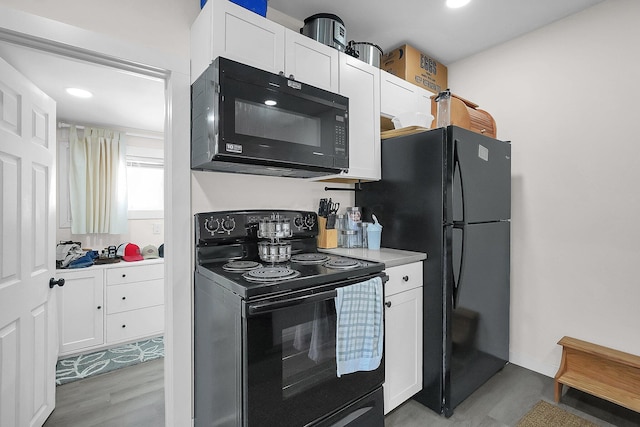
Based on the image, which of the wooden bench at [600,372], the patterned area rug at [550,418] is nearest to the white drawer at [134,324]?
the patterned area rug at [550,418]

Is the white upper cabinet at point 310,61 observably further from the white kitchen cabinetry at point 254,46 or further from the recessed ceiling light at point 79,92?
the recessed ceiling light at point 79,92

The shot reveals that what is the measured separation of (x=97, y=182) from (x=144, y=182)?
1.80 ft

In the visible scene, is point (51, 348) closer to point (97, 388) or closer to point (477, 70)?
point (97, 388)

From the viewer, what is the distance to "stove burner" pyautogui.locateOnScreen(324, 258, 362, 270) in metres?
1.53

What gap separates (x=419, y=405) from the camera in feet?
6.61

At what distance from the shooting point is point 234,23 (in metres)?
1.53

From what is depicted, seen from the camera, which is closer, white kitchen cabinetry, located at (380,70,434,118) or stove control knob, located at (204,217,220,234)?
stove control knob, located at (204,217,220,234)

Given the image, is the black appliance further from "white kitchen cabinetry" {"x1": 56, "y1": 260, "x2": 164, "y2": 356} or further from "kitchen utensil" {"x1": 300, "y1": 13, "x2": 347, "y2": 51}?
"white kitchen cabinetry" {"x1": 56, "y1": 260, "x2": 164, "y2": 356}

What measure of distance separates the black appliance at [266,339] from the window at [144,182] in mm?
2725

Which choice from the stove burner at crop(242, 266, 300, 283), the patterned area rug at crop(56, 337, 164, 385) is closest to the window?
the patterned area rug at crop(56, 337, 164, 385)

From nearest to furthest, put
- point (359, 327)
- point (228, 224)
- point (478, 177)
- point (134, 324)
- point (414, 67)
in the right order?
1. point (359, 327)
2. point (228, 224)
3. point (478, 177)
4. point (414, 67)
5. point (134, 324)

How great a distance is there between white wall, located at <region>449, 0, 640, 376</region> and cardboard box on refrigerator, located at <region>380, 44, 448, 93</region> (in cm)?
41

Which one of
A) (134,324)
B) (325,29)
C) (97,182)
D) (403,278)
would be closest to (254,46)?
(325,29)

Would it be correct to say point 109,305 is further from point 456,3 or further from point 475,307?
point 456,3
